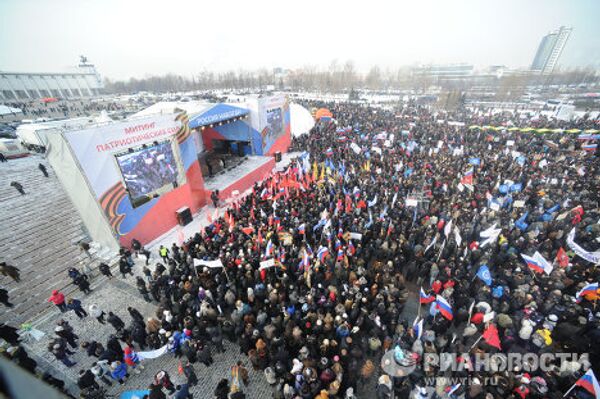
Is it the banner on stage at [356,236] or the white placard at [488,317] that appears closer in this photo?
the white placard at [488,317]

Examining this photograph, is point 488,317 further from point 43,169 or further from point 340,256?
point 43,169

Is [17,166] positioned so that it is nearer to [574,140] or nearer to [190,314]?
[190,314]

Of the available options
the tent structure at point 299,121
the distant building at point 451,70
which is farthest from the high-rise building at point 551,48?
the tent structure at point 299,121

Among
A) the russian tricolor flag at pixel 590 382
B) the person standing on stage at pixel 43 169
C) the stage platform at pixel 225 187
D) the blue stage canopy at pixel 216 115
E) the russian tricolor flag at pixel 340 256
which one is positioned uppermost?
the blue stage canopy at pixel 216 115

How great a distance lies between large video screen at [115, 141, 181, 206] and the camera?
12.7 meters

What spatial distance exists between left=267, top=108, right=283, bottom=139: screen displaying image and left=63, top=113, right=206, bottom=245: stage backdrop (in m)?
10.1

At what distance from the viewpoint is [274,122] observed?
2570 cm

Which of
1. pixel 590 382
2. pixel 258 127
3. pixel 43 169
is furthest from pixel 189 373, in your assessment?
pixel 258 127

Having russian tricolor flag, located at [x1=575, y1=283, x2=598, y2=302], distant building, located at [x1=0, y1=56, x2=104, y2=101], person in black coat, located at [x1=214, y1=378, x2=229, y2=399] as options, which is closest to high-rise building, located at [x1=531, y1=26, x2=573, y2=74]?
russian tricolor flag, located at [x1=575, y1=283, x2=598, y2=302]

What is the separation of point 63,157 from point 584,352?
1919 centimetres

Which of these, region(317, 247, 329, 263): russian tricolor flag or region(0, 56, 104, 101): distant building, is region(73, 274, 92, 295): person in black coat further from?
region(0, 56, 104, 101): distant building

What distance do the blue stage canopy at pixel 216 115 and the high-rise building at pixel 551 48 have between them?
7101 inches

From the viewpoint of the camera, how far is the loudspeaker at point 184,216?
51.4ft

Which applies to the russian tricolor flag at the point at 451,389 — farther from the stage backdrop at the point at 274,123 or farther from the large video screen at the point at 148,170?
the stage backdrop at the point at 274,123
